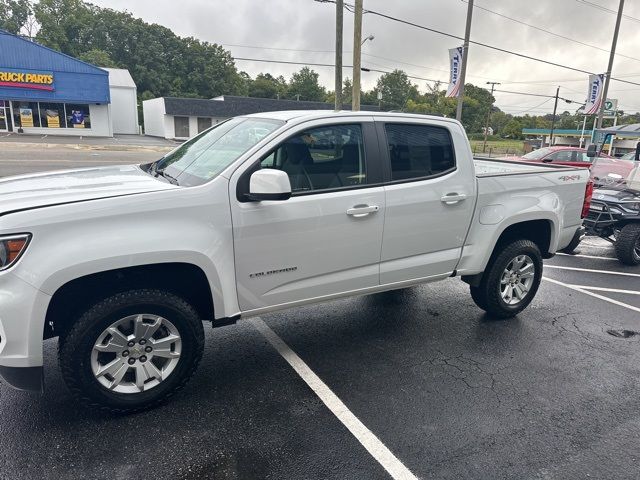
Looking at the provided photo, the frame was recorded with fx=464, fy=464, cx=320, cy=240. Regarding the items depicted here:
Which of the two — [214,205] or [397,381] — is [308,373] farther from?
[214,205]

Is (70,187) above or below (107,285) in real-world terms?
above

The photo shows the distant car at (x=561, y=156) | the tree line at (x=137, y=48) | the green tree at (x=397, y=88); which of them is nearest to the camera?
the distant car at (x=561, y=156)

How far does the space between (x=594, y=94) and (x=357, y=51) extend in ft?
60.7

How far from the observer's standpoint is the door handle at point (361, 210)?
138 inches

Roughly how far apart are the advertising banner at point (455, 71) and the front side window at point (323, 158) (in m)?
16.4

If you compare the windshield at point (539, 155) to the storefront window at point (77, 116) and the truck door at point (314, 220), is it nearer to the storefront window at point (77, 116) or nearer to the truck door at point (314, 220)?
the truck door at point (314, 220)

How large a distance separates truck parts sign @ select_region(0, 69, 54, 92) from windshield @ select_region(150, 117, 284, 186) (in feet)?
128

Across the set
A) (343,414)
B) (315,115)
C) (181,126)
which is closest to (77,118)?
(181,126)

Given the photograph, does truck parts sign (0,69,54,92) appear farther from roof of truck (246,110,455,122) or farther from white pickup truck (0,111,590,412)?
roof of truck (246,110,455,122)

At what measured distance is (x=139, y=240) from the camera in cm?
278

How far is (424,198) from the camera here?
3926mm

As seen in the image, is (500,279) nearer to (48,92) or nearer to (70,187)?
(70,187)

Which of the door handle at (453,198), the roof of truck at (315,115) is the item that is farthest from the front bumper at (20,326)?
the door handle at (453,198)

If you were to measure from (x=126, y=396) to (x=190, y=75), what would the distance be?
7433 centimetres
